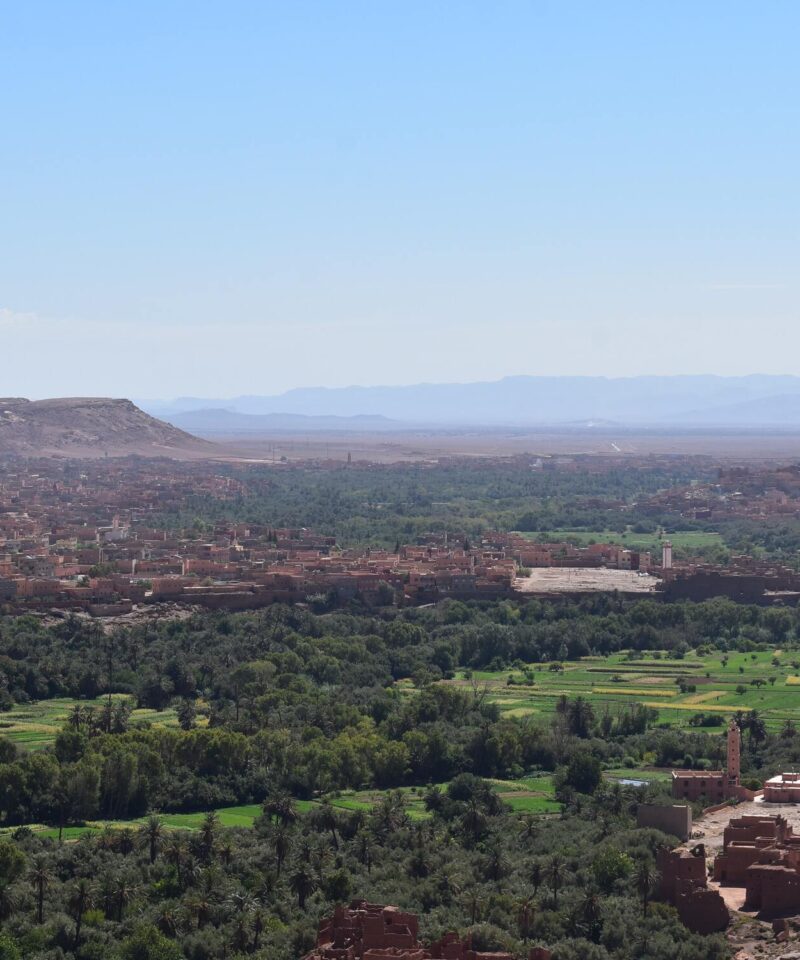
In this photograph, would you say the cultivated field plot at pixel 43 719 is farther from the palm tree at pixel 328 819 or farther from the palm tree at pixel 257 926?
the palm tree at pixel 257 926

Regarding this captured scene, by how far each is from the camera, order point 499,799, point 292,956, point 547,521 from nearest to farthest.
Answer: point 292,956, point 499,799, point 547,521

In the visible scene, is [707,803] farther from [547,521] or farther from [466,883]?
[547,521]

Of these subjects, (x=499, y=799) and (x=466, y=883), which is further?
(x=499, y=799)

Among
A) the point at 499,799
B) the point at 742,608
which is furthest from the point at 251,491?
the point at 499,799

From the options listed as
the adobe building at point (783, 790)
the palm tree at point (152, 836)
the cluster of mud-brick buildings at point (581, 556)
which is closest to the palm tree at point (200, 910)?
the palm tree at point (152, 836)

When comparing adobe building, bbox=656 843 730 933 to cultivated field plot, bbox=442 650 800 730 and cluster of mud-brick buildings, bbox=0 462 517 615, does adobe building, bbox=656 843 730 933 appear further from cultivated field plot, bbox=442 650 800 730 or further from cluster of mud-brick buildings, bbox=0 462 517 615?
cluster of mud-brick buildings, bbox=0 462 517 615

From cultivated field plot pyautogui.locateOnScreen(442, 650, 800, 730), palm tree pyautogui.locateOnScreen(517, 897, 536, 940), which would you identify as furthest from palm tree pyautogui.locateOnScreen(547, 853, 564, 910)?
cultivated field plot pyautogui.locateOnScreen(442, 650, 800, 730)
